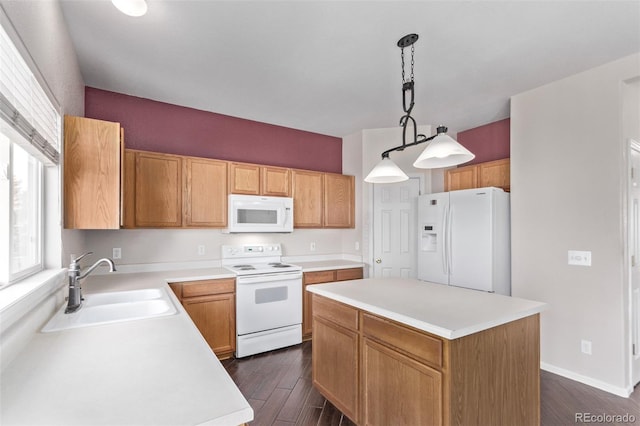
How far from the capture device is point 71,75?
2.39 meters

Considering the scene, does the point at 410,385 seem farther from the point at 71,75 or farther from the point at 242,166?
the point at 71,75

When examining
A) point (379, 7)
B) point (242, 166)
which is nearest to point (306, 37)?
point (379, 7)

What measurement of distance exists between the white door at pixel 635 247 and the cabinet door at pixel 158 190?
4.04 meters

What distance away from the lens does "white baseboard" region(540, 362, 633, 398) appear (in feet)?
8.34

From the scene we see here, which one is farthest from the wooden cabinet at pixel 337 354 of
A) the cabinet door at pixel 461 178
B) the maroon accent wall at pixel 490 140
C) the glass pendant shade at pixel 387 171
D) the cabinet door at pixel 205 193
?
the maroon accent wall at pixel 490 140

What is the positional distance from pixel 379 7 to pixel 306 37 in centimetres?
56

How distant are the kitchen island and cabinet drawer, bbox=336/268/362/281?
5.53ft

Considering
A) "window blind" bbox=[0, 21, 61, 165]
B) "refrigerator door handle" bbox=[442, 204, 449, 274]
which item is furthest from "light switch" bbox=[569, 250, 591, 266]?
"window blind" bbox=[0, 21, 61, 165]

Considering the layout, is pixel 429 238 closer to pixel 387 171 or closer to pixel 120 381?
pixel 387 171

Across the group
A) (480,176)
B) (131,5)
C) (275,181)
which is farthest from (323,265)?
(131,5)

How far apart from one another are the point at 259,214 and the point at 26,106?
2.37 metres

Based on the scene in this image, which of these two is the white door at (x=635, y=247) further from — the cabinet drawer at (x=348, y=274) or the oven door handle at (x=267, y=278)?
the oven door handle at (x=267, y=278)

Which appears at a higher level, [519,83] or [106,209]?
[519,83]

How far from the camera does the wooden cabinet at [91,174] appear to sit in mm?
2100
